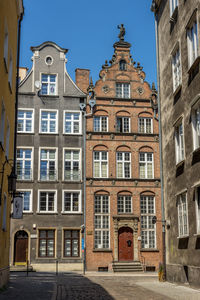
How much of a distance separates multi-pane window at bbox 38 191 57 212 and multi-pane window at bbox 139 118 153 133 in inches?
352

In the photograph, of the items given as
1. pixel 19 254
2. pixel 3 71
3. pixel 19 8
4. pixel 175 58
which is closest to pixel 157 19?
pixel 175 58

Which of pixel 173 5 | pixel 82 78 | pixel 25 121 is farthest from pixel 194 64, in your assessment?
pixel 82 78

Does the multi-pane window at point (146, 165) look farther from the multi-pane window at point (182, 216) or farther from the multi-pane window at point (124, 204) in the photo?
the multi-pane window at point (182, 216)

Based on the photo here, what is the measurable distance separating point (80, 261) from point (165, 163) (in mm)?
15200

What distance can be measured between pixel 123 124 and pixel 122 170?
12.7ft

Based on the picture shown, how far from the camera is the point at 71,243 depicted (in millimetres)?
32406

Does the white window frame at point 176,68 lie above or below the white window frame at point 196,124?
above

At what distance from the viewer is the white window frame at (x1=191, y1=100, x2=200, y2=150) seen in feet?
48.7

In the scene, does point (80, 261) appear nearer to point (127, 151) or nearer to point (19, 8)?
point (127, 151)

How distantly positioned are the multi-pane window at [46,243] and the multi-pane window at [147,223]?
6966mm

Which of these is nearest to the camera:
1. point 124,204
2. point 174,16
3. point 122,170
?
point 174,16

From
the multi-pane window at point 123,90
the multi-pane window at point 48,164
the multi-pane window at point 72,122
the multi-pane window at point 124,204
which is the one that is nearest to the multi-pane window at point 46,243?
the multi-pane window at point 48,164

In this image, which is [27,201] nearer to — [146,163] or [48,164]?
[48,164]

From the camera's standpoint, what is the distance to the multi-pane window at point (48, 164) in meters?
33.2
